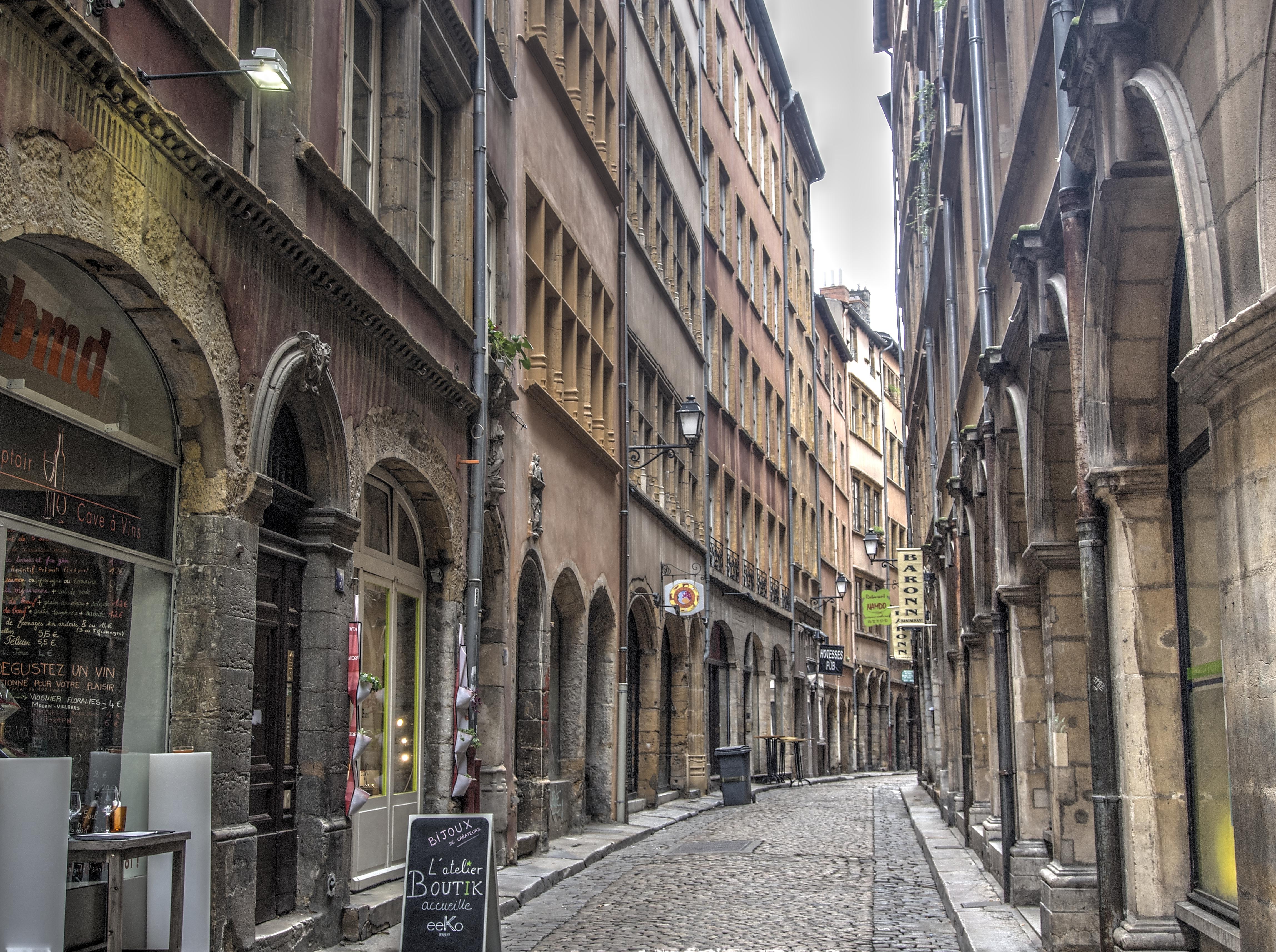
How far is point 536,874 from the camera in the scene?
42.3 ft

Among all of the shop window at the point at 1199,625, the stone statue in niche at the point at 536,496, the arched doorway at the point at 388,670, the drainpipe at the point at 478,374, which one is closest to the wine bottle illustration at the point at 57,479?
the arched doorway at the point at 388,670

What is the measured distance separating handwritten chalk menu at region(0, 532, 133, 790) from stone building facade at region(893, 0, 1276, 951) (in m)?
4.83

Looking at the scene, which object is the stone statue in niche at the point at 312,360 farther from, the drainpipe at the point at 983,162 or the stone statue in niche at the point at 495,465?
the drainpipe at the point at 983,162

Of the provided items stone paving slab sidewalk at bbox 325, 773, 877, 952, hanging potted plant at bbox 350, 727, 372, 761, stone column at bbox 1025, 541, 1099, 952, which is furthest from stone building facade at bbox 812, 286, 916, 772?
hanging potted plant at bbox 350, 727, 372, 761

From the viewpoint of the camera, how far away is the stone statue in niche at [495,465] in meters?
13.1

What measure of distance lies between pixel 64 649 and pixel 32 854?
1211 millimetres

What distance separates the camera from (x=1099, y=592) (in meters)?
7.51

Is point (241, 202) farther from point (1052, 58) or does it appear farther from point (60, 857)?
point (1052, 58)

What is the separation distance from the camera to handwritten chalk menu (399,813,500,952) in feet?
26.9

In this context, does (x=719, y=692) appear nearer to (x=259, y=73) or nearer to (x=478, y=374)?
(x=478, y=374)

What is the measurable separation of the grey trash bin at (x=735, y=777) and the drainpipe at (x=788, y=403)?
11972mm

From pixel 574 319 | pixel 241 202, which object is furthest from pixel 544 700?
pixel 241 202

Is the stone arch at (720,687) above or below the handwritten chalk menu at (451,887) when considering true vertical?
above

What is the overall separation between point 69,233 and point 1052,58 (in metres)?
5.87
